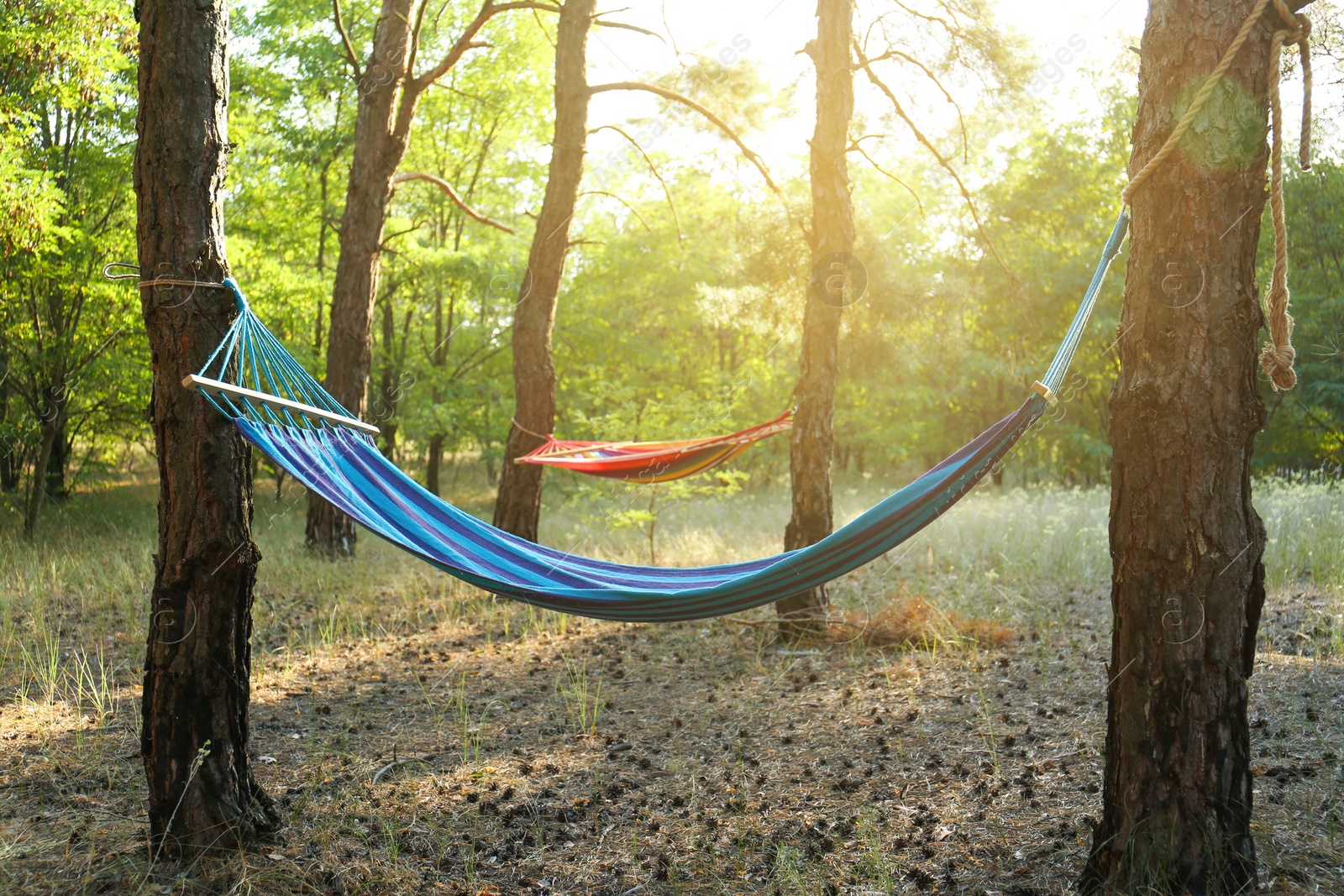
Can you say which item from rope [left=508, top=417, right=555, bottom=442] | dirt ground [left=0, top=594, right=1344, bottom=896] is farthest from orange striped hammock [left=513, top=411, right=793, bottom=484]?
dirt ground [left=0, top=594, right=1344, bottom=896]

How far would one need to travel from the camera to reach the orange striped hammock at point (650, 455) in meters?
4.59

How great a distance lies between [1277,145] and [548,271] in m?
4.21

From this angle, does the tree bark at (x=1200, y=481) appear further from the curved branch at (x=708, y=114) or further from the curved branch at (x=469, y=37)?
the curved branch at (x=469, y=37)

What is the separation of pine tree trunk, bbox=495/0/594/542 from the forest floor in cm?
134

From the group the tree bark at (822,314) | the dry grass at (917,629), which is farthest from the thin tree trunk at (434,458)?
the dry grass at (917,629)

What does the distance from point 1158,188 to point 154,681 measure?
221cm

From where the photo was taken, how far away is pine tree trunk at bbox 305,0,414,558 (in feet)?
17.7

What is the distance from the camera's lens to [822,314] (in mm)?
4039

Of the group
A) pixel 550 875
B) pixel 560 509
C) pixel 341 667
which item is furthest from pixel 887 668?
pixel 560 509

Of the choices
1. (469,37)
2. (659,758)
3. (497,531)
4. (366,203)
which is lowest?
(659,758)

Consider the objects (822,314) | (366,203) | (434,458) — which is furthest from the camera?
(434,458)

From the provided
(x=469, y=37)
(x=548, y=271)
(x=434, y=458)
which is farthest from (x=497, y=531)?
(x=434, y=458)

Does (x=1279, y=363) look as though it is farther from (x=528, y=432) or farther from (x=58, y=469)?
(x=58, y=469)

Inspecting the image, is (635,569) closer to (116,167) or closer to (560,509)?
(116,167)
